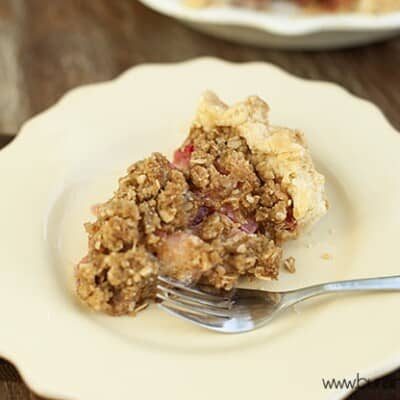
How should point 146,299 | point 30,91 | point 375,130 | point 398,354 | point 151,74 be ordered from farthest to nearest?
point 30,91 → point 151,74 → point 375,130 → point 146,299 → point 398,354

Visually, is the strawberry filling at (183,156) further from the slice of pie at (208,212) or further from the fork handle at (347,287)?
the fork handle at (347,287)

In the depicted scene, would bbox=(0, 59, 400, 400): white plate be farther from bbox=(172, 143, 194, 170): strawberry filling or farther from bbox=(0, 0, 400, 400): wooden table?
bbox=(0, 0, 400, 400): wooden table

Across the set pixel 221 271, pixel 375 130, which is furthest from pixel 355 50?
pixel 221 271

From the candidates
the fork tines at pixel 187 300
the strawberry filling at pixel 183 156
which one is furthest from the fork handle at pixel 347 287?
the strawberry filling at pixel 183 156

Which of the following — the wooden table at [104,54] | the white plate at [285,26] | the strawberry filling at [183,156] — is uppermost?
the white plate at [285,26]

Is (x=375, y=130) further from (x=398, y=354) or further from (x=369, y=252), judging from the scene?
(x=398, y=354)

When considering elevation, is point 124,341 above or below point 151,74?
below
